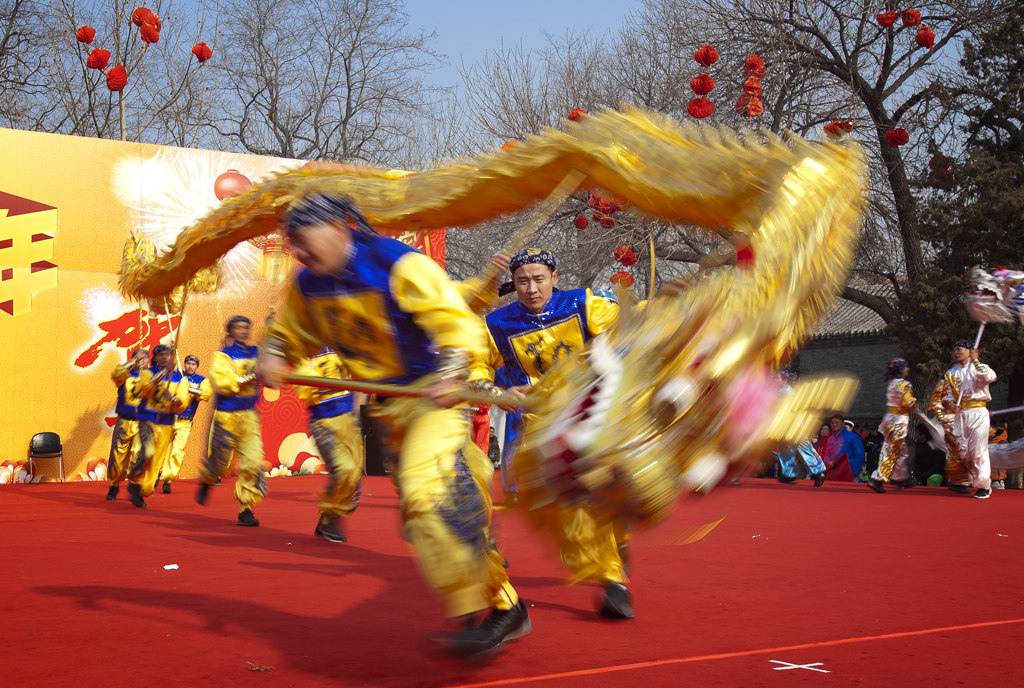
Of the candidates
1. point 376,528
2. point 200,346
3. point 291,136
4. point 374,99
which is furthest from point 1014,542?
point 291,136

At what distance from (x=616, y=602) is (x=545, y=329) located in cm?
127

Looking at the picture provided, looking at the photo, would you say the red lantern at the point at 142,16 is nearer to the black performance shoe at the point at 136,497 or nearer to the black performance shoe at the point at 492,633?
the black performance shoe at the point at 136,497

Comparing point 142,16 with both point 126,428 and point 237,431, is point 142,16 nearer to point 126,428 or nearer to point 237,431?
point 126,428

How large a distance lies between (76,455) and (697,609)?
11.0 metres

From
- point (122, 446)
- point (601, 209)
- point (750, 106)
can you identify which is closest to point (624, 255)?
point (601, 209)

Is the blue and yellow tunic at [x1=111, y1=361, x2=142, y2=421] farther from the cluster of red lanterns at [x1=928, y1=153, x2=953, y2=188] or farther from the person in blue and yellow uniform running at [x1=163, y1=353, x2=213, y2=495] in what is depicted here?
the cluster of red lanterns at [x1=928, y1=153, x2=953, y2=188]

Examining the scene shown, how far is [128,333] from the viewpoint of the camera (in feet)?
43.2

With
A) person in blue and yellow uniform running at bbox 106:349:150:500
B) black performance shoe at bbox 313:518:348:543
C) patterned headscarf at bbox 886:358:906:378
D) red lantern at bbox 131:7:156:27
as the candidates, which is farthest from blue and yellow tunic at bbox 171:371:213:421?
patterned headscarf at bbox 886:358:906:378

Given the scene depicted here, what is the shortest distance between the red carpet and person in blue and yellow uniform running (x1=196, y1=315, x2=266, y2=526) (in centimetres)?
32

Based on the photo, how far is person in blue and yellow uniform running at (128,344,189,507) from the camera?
9594 mm

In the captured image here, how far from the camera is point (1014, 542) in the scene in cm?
671

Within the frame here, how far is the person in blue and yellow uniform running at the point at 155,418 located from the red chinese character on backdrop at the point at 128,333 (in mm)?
3070

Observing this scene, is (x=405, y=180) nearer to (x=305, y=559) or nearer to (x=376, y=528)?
(x=305, y=559)

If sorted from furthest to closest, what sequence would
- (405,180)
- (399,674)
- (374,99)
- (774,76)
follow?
(374,99), (774,76), (405,180), (399,674)
